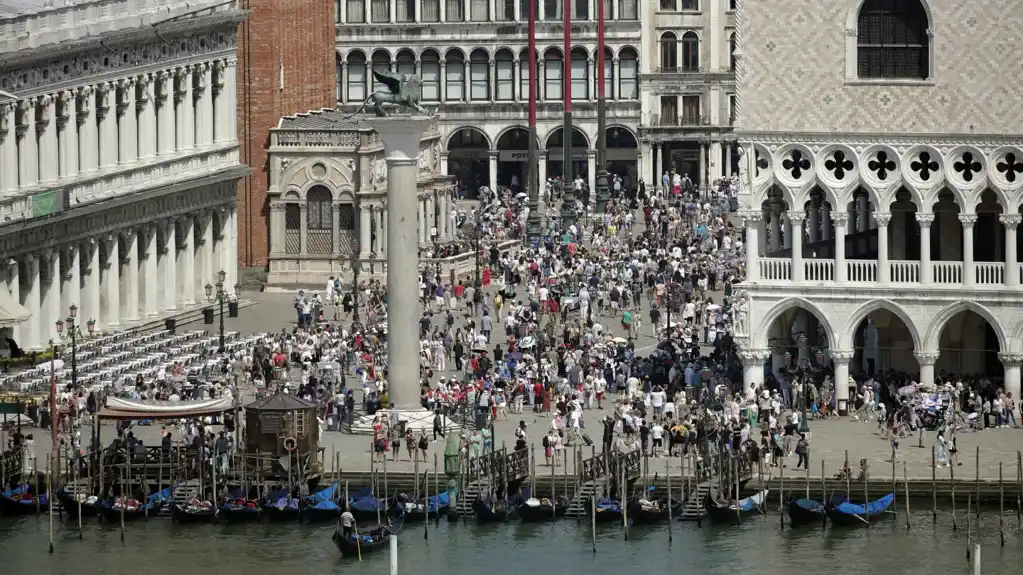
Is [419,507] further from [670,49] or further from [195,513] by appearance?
[670,49]

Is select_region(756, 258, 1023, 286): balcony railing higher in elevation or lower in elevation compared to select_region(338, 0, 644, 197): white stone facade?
lower

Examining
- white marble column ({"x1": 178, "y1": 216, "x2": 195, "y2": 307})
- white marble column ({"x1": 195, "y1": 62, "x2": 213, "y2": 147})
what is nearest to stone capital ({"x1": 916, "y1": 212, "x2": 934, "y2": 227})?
white marble column ({"x1": 178, "y1": 216, "x2": 195, "y2": 307})

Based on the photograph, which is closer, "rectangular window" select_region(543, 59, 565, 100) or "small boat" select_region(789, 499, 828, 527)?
"small boat" select_region(789, 499, 828, 527)

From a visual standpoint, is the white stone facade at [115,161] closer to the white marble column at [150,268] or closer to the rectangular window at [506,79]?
the white marble column at [150,268]

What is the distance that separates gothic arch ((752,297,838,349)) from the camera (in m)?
102

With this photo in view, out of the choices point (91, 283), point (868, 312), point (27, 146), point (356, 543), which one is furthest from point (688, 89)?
point (356, 543)

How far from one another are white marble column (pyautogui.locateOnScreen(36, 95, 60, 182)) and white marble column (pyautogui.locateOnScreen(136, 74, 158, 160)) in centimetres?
799

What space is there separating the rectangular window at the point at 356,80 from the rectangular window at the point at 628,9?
13404 millimetres

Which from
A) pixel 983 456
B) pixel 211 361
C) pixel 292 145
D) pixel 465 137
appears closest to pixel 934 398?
pixel 983 456

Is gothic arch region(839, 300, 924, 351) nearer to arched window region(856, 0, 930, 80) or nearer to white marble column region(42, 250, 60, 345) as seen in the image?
arched window region(856, 0, 930, 80)

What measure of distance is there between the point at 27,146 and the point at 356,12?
70896mm

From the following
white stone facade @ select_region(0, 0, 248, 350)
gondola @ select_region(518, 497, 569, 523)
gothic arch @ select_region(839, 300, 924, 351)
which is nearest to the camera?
gondola @ select_region(518, 497, 569, 523)

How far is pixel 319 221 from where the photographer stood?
13950 centimetres

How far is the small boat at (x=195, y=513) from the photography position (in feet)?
300
